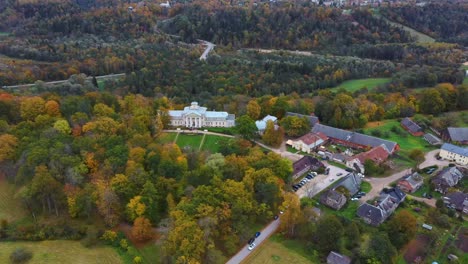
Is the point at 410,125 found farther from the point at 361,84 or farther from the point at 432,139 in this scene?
the point at 361,84

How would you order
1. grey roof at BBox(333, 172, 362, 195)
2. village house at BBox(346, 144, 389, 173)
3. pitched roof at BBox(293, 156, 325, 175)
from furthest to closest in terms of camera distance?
village house at BBox(346, 144, 389, 173) < pitched roof at BBox(293, 156, 325, 175) < grey roof at BBox(333, 172, 362, 195)

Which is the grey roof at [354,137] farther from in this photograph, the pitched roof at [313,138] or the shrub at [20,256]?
the shrub at [20,256]

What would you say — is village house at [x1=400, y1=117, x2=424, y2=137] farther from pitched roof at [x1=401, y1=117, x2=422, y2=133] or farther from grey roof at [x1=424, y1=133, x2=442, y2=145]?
grey roof at [x1=424, y1=133, x2=442, y2=145]

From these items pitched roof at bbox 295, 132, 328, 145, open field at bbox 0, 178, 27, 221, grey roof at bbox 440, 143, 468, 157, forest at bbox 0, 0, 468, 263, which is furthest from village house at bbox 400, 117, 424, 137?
open field at bbox 0, 178, 27, 221

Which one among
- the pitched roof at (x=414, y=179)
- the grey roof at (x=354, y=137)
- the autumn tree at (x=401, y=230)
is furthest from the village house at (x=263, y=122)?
the autumn tree at (x=401, y=230)

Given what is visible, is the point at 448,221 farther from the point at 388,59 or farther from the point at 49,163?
the point at 388,59

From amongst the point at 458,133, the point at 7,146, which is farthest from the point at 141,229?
the point at 458,133
